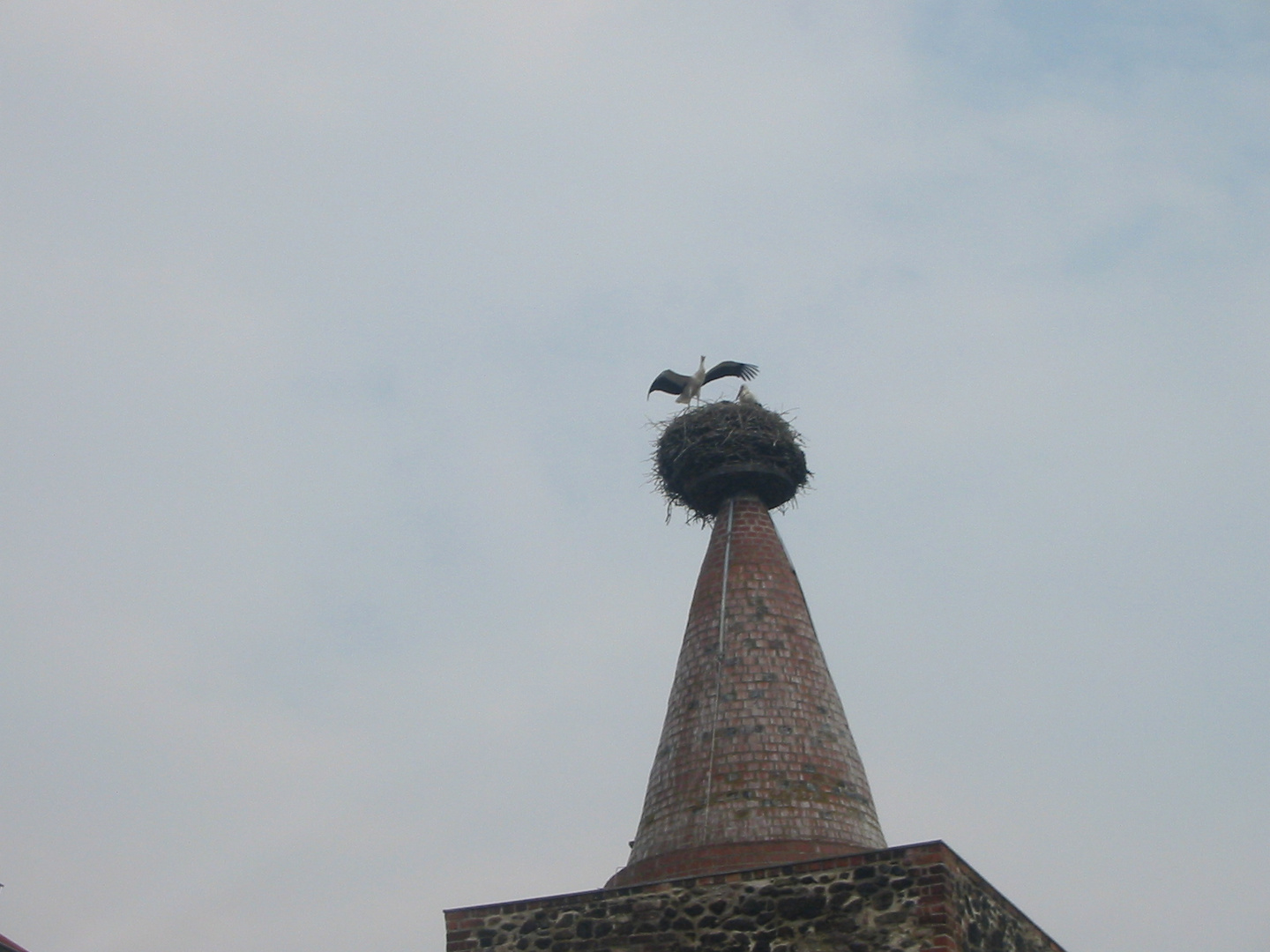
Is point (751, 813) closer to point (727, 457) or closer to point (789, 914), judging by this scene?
point (789, 914)

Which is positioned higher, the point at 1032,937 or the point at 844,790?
the point at 844,790

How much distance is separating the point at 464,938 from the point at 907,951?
3488 mm

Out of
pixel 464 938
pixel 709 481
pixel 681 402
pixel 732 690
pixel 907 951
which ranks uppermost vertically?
pixel 681 402

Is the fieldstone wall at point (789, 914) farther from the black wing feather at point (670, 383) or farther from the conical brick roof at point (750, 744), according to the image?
the black wing feather at point (670, 383)

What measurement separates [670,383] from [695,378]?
0.28 metres

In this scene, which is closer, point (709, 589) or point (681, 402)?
point (709, 589)

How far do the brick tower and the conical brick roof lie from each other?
16mm

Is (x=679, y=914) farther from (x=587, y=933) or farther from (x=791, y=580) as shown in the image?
(x=791, y=580)

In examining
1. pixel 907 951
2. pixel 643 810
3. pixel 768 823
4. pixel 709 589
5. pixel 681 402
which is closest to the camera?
pixel 907 951

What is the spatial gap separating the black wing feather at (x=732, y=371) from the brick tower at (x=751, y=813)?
3.70 ft

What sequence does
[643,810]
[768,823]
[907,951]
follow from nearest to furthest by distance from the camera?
1. [907,951]
2. [768,823]
3. [643,810]

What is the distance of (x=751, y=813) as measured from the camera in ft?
40.3

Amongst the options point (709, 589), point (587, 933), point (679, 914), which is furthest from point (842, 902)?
point (709, 589)

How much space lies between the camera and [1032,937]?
11.7 m
